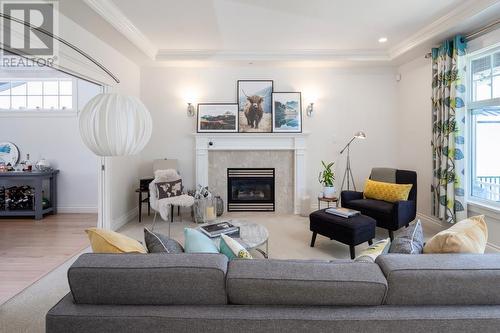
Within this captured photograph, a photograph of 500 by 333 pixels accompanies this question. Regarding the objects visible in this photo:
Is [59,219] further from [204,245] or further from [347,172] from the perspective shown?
[347,172]

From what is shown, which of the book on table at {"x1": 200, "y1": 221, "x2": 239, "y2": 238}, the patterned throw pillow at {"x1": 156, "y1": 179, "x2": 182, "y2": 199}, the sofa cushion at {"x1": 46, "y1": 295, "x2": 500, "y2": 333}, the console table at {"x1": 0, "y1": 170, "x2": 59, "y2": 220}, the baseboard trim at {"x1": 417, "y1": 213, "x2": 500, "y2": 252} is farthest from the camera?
the console table at {"x1": 0, "y1": 170, "x2": 59, "y2": 220}

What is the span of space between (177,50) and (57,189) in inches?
134

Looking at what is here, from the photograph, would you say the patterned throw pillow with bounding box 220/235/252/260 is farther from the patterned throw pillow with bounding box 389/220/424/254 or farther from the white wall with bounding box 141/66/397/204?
the white wall with bounding box 141/66/397/204

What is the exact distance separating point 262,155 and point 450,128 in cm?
299

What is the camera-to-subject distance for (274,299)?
3.96 feet

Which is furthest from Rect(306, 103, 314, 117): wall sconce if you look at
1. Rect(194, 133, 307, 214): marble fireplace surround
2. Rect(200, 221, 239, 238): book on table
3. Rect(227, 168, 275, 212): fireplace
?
Rect(200, 221, 239, 238): book on table

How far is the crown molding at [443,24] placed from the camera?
318 centimetres

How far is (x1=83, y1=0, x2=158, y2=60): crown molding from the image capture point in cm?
311

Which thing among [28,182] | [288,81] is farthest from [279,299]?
[28,182]

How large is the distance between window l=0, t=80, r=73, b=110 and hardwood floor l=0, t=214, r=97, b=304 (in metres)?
2.08

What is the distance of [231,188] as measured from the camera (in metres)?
5.48

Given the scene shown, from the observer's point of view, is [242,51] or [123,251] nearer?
[123,251]

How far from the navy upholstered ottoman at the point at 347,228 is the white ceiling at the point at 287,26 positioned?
8.25 feet

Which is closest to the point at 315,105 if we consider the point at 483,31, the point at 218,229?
the point at 483,31
